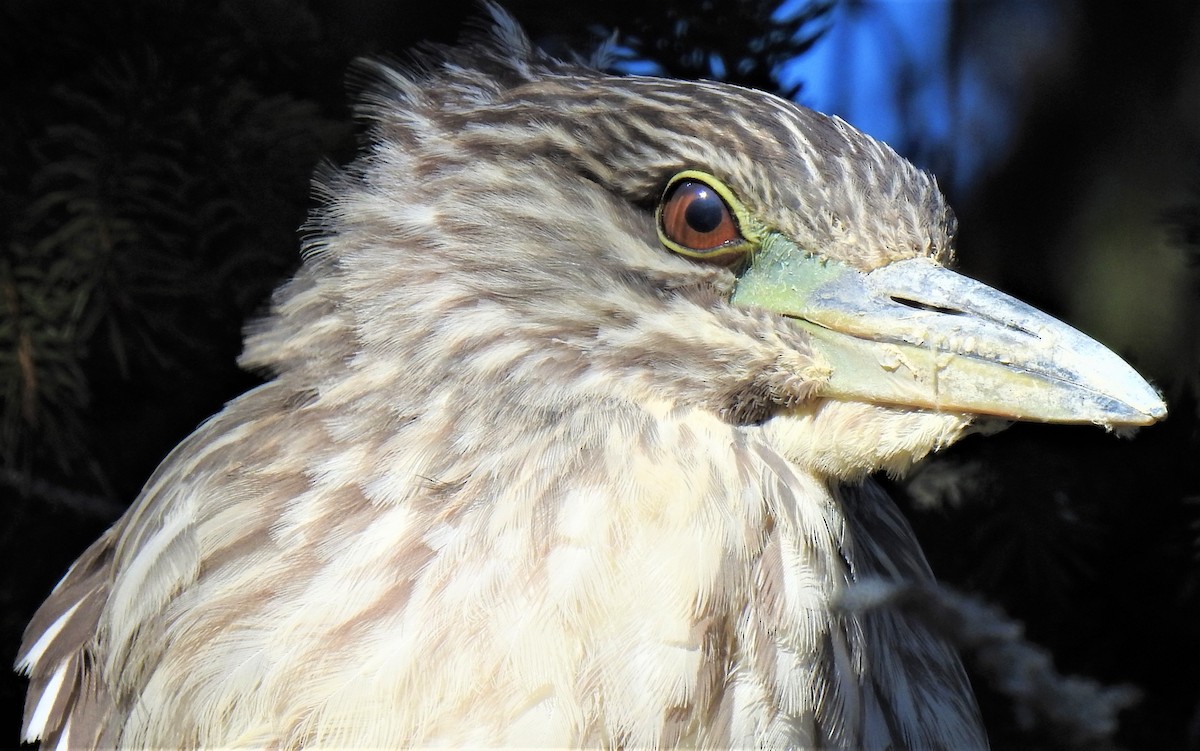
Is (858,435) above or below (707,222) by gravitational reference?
below

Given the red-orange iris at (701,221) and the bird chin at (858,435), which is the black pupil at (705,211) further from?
the bird chin at (858,435)

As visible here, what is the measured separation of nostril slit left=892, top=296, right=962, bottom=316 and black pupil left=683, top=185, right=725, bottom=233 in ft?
0.61

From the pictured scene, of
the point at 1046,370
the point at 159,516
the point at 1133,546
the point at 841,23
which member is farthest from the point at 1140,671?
the point at 159,516

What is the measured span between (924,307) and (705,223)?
0.73 ft

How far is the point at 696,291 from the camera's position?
1.10m

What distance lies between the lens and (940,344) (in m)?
1.03

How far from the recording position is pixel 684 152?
1.09 m

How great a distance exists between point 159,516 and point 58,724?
28 cm

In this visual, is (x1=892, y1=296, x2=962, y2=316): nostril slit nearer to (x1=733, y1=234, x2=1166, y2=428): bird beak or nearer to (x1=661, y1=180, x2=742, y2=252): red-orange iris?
(x1=733, y1=234, x2=1166, y2=428): bird beak

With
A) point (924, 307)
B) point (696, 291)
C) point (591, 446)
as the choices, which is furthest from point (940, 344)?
point (591, 446)

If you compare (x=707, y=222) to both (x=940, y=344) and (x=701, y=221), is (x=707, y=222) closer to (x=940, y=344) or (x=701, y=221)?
(x=701, y=221)

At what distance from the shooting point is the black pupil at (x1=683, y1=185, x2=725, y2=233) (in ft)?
3.58

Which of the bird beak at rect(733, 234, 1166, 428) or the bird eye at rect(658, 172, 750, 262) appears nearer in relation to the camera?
the bird beak at rect(733, 234, 1166, 428)

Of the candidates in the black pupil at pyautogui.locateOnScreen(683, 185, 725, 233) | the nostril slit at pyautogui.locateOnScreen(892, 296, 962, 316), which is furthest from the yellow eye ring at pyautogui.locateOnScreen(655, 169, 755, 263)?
the nostril slit at pyautogui.locateOnScreen(892, 296, 962, 316)
